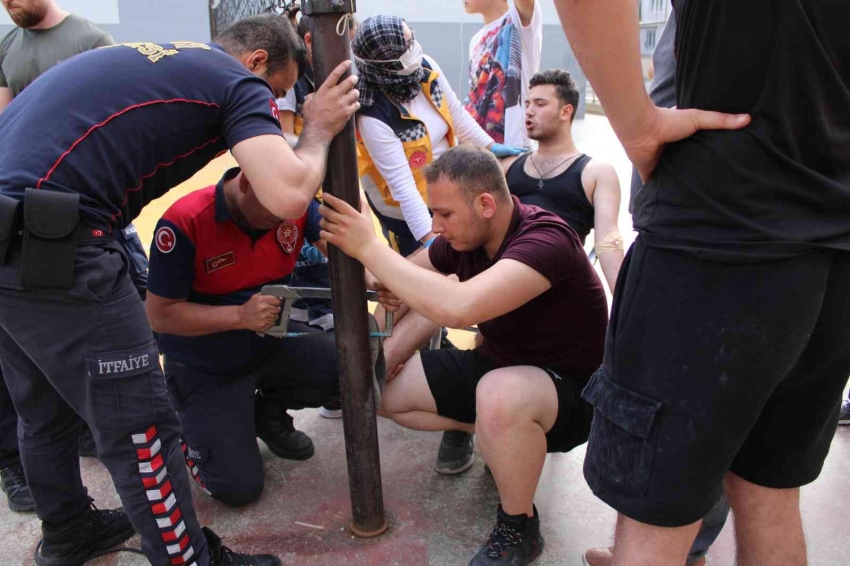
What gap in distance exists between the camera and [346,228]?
6.29 ft

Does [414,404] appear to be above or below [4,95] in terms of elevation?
below

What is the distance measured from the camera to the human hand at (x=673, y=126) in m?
1.20

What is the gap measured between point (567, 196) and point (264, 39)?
1438mm

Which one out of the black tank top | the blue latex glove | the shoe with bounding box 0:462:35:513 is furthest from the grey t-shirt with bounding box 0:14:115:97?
the black tank top

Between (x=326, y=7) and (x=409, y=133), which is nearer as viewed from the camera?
(x=326, y=7)

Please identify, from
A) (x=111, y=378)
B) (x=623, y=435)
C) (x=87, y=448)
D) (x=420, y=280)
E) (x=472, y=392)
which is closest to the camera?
(x=623, y=435)

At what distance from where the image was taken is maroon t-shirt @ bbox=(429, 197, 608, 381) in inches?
82.8

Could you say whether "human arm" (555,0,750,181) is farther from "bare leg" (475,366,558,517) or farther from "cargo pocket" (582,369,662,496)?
"bare leg" (475,366,558,517)

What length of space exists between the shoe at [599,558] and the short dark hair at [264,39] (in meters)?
1.80

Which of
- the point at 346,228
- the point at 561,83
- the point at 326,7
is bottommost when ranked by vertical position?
the point at 346,228

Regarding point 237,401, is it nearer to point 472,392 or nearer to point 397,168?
point 472,392

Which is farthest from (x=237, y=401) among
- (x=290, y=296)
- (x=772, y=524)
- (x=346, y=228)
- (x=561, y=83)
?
(x=561, y=83)

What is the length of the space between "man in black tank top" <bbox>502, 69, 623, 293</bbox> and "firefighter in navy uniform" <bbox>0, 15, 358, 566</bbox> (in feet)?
4.47

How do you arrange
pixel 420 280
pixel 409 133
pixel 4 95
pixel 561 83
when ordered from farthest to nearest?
pixel 4 95
pixel 561 83
pixel 409 133
pixel 420 280
